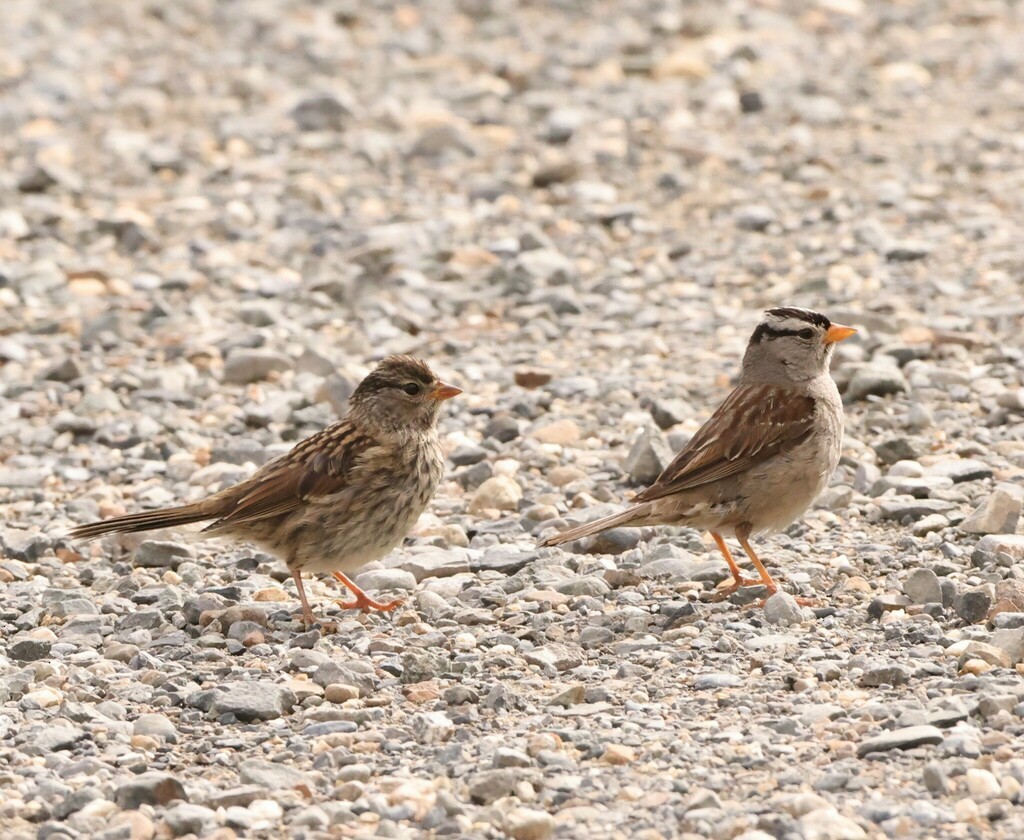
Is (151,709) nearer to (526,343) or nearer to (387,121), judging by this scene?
(526,343)

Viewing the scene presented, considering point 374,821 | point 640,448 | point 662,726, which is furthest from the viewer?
point 640,448

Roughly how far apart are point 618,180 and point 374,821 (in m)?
10.1

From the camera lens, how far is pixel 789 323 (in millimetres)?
8492

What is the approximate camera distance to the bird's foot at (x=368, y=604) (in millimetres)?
7953

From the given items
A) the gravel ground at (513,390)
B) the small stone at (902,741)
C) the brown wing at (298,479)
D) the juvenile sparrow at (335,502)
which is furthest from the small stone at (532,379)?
the small stone at (902,741)

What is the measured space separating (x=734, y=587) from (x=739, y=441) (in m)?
0.66

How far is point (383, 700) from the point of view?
6.74 metres

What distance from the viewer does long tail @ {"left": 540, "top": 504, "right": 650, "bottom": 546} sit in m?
7.90

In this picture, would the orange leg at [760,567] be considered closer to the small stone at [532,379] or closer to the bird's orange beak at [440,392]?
the bird's orange beak at [440,392]

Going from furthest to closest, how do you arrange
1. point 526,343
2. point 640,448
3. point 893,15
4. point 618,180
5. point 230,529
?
point 893,15
point 618,180
point 526,343
point 640,448
point 230,529

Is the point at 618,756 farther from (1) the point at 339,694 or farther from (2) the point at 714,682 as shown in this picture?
(1) the point at 339,694

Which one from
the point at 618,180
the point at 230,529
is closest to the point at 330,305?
the point at 618,180

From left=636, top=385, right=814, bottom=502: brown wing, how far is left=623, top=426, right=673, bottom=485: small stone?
3.99 feet

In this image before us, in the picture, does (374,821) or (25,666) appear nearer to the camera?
(374,821)
